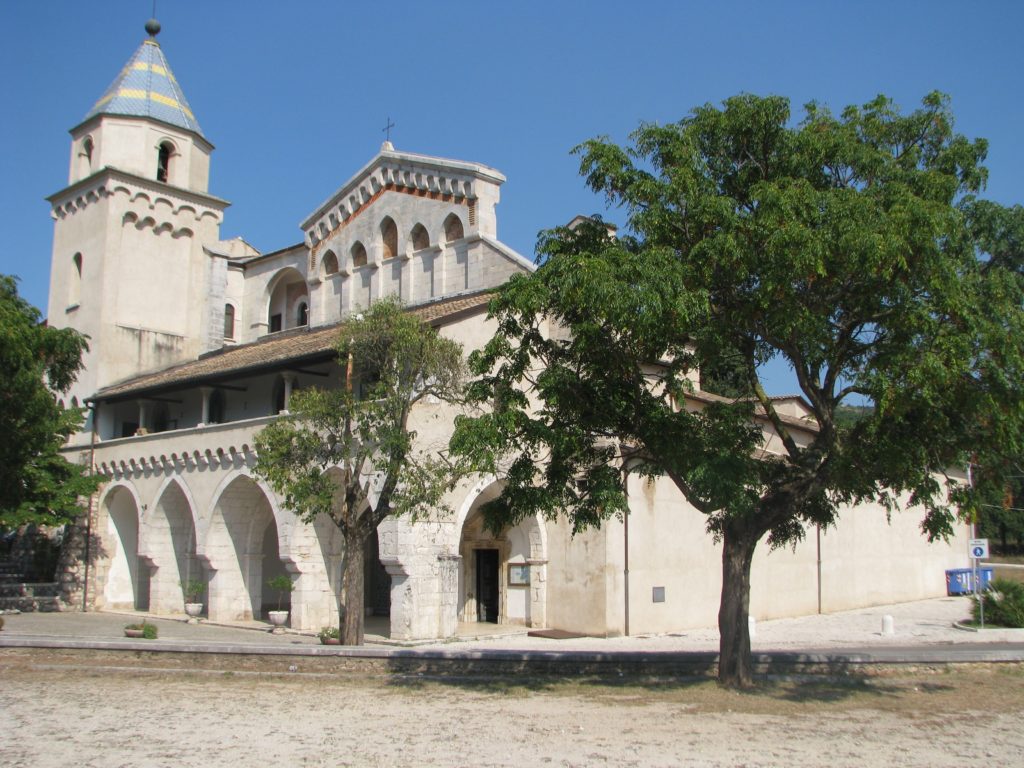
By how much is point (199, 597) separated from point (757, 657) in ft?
61.5

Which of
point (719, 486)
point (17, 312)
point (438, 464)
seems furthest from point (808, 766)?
point (17, 312)

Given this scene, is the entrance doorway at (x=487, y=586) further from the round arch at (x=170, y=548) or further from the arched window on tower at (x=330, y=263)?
the arched window on tower at (x=330, y=263)

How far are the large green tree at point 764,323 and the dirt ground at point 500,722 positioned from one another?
1.82 meters

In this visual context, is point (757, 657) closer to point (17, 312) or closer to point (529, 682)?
point (529, 682)

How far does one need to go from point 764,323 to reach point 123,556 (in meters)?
25.5

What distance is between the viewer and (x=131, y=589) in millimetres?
30828

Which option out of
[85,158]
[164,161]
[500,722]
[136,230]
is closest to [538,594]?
[500,722]

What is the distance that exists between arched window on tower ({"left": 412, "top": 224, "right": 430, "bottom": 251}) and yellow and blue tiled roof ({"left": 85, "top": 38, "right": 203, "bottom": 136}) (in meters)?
11.4

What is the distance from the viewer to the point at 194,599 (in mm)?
27500

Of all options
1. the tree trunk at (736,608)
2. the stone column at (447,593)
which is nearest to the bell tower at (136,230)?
the stone column at (447,593)

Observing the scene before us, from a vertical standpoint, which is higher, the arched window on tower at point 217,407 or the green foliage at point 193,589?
the arched window on tower at point 217,407

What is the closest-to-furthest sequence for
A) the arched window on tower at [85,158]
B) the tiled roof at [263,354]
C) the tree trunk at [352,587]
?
1. the tree trunk at [352,587]
2. the tiled roof at [263,354]
3. the arched window on tower at [85,158]

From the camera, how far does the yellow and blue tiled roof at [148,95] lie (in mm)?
33500

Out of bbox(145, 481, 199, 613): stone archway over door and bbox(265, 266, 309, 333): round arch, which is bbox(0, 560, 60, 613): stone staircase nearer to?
bbox(145, 481, 199, 613): stone archway over door
